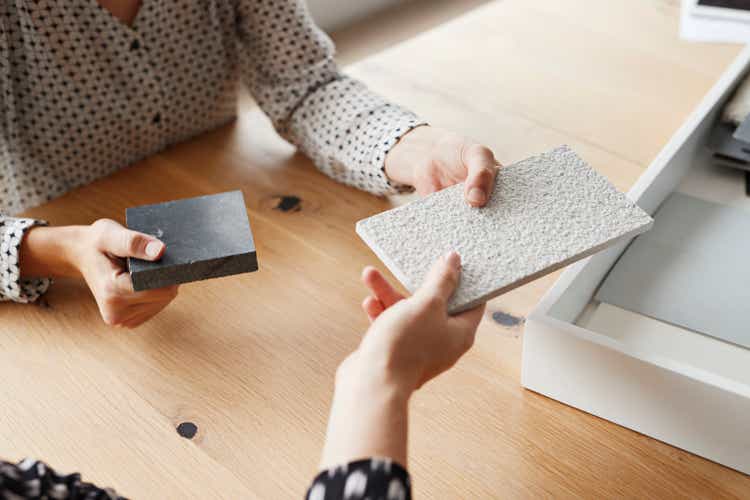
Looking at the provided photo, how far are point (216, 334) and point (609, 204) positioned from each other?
417 mm

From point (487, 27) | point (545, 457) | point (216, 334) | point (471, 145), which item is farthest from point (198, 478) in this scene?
point (487, 27)

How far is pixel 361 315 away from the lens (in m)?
0.84

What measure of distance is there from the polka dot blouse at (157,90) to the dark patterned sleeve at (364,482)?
52cm

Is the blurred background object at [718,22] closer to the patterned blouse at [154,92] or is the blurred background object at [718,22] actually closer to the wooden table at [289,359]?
the wooden table at [289,359]

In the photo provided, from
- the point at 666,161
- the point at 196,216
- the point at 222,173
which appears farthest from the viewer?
the point at 222,173

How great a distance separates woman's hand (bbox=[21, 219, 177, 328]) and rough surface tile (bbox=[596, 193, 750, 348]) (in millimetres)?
458

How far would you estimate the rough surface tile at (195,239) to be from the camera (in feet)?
2.43

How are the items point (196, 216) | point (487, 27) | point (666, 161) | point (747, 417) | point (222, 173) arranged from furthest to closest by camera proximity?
point (487, 27) < point (222, 173) < point (666, 161) < point (196, 216) < point (747, 417)

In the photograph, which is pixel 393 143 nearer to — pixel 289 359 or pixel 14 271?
pixel 289 359

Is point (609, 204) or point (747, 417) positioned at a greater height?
point (609, 204)

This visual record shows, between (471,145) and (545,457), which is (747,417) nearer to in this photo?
(545,457)

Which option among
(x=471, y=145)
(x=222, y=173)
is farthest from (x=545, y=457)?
(x=222, y=173)

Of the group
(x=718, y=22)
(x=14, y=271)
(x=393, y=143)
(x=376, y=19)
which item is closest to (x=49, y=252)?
(x=14, y=271)

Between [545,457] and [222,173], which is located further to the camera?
[222,173]
